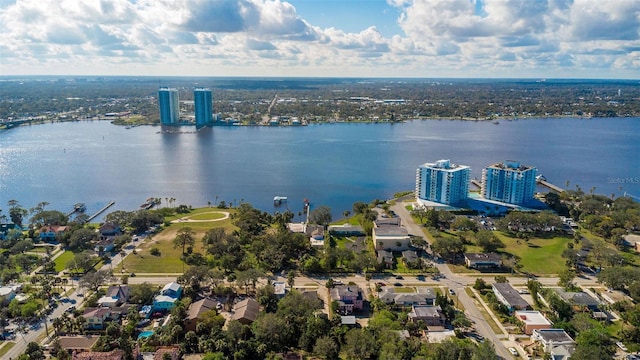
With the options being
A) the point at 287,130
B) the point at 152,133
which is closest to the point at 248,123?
the point at 287,130

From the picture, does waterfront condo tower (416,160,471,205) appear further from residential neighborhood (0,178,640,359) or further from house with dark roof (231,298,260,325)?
house with dark roof (231,298,260,325)

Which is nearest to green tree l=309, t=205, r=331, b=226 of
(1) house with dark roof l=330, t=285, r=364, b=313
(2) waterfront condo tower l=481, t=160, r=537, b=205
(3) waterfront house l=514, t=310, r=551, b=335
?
(1) house with dark roof l=330, t=285, r=364, b=313

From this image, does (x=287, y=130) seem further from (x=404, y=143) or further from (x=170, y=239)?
(x=170, y=239)

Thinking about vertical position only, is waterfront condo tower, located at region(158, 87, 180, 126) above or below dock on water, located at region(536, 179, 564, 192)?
above

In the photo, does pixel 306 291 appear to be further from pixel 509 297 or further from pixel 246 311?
pixel 509 297

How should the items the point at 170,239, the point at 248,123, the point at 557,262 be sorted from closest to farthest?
1. the point at 557,262
2. the point at 170,239
3. the point at 248,123
